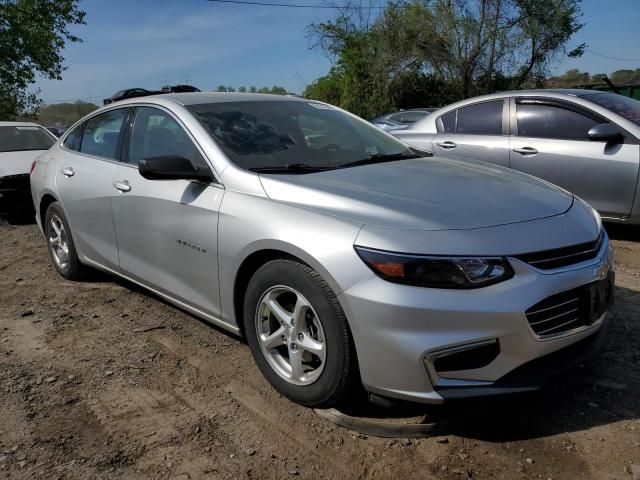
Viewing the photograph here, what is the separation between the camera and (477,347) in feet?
7.50

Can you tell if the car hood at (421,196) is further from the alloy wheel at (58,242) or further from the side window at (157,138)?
the alloy wheel at (58,242)

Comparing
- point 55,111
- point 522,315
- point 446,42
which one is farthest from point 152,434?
point 55,111

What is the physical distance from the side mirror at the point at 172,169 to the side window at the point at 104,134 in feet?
3.44

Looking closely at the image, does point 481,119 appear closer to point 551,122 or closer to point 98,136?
point 551,122

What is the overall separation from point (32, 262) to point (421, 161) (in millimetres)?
4256

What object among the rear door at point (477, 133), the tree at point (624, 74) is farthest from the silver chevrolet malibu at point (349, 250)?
the tree at point (624, 74)

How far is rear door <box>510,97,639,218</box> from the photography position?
5242 mm

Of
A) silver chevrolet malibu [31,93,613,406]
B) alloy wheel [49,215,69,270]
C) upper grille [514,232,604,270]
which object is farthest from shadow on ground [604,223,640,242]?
alloy wheel [49,215,69,270]

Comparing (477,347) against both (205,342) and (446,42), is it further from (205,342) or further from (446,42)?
(446,42)

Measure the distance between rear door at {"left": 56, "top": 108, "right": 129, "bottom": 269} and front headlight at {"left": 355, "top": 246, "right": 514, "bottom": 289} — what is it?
242cm

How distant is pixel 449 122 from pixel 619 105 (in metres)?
1.78

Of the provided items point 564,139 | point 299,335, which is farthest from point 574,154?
point 299,335

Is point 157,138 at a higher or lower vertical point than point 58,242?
higher

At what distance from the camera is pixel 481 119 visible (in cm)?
637
